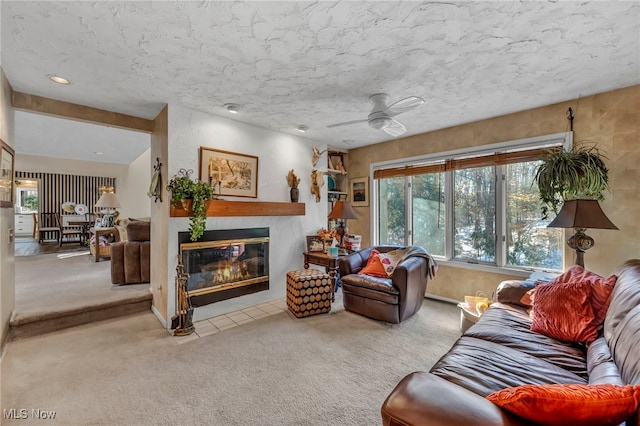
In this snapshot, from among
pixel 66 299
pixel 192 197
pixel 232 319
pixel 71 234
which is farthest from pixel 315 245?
pixel 71 234

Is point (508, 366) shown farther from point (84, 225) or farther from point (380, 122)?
point (84, 225)

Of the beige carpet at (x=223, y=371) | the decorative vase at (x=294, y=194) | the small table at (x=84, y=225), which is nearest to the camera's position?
the beige carpet at (x=223, y=371)

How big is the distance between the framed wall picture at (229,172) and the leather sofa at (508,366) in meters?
2.86

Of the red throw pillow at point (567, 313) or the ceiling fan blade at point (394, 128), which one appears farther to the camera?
the ceiling fan blade at point (394, 128)

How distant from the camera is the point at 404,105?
7.79ft

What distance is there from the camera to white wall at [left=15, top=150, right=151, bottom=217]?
278 inches

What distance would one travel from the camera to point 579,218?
2.34 meters

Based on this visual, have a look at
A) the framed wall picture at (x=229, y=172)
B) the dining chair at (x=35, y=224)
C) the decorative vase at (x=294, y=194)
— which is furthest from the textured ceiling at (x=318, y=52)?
the dining chair at (x=35, y=224)

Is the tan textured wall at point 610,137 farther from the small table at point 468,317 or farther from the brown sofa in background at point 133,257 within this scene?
the brown sofa in background at point 133,257

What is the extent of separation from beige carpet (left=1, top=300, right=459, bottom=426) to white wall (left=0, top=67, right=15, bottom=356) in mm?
318

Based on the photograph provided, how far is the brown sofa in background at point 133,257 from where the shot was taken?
3926 millimetres

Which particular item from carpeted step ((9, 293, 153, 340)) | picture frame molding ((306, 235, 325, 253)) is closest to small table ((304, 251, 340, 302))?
picture frame molding ((306, 235, 325, 253))

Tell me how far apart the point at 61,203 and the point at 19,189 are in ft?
9.15

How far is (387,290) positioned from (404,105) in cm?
190
